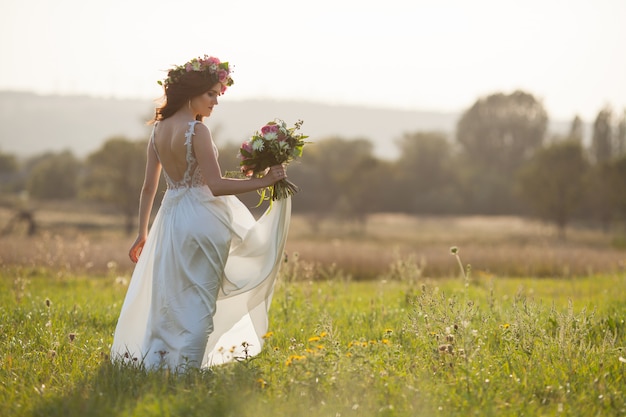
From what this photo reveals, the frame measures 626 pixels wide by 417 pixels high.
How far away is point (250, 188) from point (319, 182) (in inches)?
2334

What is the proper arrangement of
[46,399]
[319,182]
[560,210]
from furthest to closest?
[319,182] < [560,210] < [46,399]

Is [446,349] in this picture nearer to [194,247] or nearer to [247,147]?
[194,247]

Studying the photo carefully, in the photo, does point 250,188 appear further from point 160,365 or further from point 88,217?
point 88,217

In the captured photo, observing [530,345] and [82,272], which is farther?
[82,272]

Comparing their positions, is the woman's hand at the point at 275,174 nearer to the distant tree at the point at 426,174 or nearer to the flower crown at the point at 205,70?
the flower crown at the point at 205,70

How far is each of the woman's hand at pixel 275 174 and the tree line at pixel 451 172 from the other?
26855 mm

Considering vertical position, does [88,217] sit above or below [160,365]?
below

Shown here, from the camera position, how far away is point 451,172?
71625 mm

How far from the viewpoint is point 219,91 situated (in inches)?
246

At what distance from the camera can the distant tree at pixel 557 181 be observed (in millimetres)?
40875

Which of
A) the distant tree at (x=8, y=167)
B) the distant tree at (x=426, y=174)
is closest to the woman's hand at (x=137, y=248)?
the distant tree at (x=426, y=174)

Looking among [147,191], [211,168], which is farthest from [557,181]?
[211,168]

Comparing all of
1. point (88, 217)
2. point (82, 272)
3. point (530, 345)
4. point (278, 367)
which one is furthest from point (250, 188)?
point (88, 217)

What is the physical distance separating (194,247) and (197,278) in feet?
0.88
